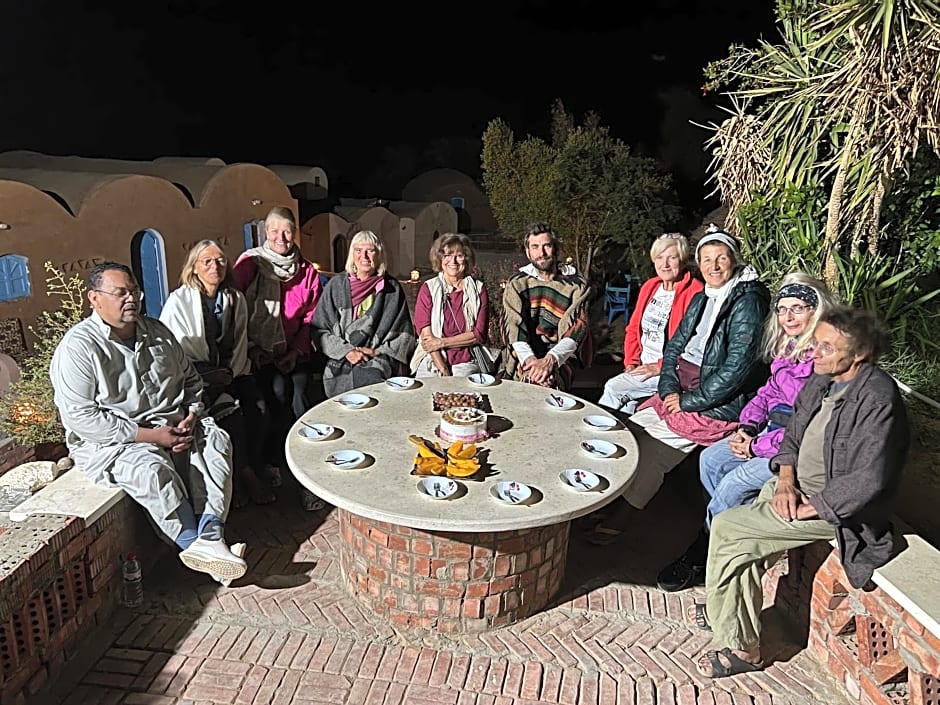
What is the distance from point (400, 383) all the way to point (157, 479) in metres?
1.56

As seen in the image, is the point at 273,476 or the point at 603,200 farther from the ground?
the point at 603,200

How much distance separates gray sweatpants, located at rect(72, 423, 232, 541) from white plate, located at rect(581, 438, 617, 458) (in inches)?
77.2

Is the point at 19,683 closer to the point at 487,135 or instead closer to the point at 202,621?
the point at 202,621

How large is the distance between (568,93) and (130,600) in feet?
81.3

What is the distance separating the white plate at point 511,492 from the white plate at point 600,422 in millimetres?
818

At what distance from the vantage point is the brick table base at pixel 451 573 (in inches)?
145

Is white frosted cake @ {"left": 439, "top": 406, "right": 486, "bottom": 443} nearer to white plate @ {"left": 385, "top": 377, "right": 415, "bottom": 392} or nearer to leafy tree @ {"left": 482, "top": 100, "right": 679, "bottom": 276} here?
white plate @ {"left": 385, "top": 377, "right": 415, "bottom": 392}

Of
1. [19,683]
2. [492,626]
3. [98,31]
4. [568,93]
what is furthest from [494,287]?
[98,31]

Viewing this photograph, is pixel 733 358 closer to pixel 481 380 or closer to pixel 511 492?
pixel 481 380

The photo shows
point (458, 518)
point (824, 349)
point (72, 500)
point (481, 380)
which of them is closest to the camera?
point (824, 349)

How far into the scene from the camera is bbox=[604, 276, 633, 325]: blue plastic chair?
11.8 metres

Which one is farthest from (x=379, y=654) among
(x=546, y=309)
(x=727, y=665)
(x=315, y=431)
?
(x=546, y=309)

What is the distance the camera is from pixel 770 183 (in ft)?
21.9

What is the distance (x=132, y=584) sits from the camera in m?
3.95
